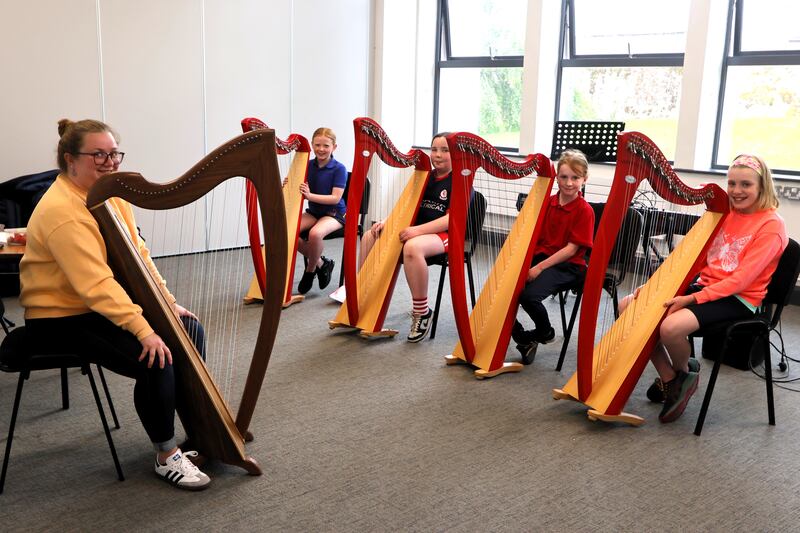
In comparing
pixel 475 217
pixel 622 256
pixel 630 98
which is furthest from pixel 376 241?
pixel 630 98

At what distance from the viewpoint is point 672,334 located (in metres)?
2.73

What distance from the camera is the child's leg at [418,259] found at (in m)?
3.71

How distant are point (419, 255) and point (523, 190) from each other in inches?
103

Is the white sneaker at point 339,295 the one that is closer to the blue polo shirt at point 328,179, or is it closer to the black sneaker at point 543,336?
the blue polo shirt at point 328,179

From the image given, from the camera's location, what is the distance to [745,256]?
108 inches

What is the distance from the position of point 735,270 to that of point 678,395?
53 cm

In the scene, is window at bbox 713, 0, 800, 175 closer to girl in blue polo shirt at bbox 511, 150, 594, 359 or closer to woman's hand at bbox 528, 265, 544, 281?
girl in blue polo shirt at bbox 511, 150, 594, 359

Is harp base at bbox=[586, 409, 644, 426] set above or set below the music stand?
below

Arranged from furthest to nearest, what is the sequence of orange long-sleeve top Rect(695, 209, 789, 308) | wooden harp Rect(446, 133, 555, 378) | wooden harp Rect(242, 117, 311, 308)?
1. wooden harp Rect(242, 117, 311, 308)
2. wooden harp Rect(446, 133, 555, 378)
3. orange long-sleeve top Rect(695, 209, 789, 308)

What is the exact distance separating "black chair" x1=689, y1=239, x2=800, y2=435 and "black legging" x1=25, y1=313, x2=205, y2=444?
1.93 m

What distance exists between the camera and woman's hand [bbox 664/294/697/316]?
276cm

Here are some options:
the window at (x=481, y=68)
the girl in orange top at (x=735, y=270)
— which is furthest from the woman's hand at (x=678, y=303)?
the window at (x=481, y=68)

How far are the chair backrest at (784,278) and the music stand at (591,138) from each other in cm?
200

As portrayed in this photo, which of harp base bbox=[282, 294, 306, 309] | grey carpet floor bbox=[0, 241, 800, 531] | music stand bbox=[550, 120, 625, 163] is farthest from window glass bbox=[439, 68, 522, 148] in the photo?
grey carpet floor bbox=[0, 241, 800, 531]
